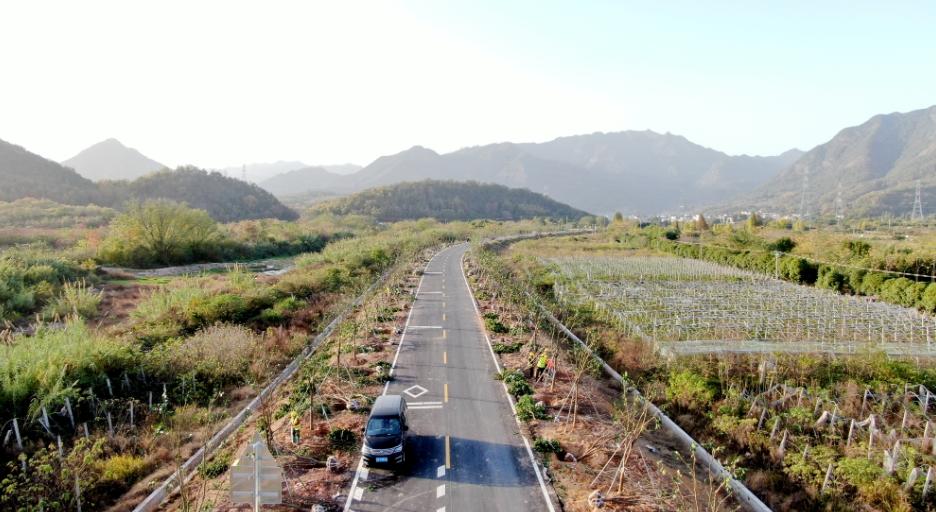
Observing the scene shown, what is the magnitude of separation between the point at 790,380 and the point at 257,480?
17.2 metres

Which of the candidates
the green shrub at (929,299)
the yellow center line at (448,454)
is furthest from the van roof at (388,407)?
the green shrub at (929,299)

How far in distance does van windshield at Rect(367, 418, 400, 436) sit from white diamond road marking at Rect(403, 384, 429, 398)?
14.3ft

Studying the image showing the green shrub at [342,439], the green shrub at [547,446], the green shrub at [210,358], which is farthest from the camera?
the green shrub at [210,358]

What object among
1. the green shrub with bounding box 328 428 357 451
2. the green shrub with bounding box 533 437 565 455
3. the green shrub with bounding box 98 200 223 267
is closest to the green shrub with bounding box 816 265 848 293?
the green shrub with bounding box 533 437 565 455

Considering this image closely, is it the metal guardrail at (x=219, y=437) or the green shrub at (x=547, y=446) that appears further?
the green shrub at (x=547, y=446)

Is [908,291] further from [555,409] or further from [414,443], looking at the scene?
[414,443]

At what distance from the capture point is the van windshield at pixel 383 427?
12.3 meters

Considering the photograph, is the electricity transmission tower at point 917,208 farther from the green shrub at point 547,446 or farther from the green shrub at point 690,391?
the green shrub at point 547,446

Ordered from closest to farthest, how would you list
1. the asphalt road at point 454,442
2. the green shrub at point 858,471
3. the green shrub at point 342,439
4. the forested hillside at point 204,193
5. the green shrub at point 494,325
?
the asphalt road at point 454,442, the green shrub at point 858,471, the green shrub at point 342,439, the green shrub at point 494,325, the forested hillside at point 204,193

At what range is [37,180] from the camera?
94.6 meters

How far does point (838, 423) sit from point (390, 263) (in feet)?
127

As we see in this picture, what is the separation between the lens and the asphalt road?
439 inches

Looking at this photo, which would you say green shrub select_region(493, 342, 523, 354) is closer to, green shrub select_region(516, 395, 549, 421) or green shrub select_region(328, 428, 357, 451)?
green shrub select_region(516, 395, 549, 421)

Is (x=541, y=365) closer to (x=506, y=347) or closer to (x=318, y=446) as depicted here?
(x=506, y=347)
